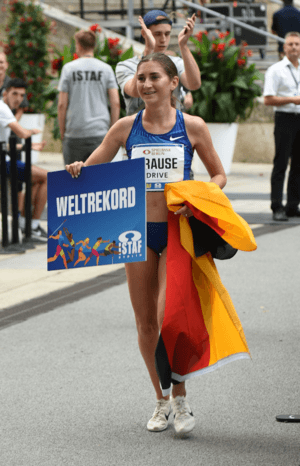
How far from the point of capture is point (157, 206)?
12.4 feet

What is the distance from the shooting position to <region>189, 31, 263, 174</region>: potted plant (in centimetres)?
1537

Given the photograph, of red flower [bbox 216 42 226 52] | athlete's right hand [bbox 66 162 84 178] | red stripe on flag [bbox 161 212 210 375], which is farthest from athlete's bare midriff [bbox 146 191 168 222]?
red flower [bbox 216 42 226 52]

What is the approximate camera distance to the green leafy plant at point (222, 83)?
1535 cm

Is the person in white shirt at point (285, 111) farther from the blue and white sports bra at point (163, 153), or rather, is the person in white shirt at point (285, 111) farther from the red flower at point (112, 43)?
the blue and white sports bra at point (163, 153)

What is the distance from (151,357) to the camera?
13.1 ft

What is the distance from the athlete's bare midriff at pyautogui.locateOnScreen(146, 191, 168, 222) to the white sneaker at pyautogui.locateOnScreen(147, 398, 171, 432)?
0.85m

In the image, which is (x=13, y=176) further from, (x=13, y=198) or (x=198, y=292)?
(x=198, y=292)

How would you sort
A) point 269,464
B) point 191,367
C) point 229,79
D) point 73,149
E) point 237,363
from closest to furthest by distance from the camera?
point 269,464, point 191,367, point 237,363, point 73,149, point 229,79

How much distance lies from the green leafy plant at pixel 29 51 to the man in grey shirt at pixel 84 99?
837 centimetres

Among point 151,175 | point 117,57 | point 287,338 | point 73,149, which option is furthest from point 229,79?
point 151,175

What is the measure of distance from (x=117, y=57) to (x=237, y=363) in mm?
9834

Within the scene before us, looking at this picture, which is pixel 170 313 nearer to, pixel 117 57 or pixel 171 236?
pixel 171 236

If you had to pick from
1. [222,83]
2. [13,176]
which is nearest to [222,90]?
[222,83]

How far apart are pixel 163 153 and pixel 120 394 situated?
136 cm
